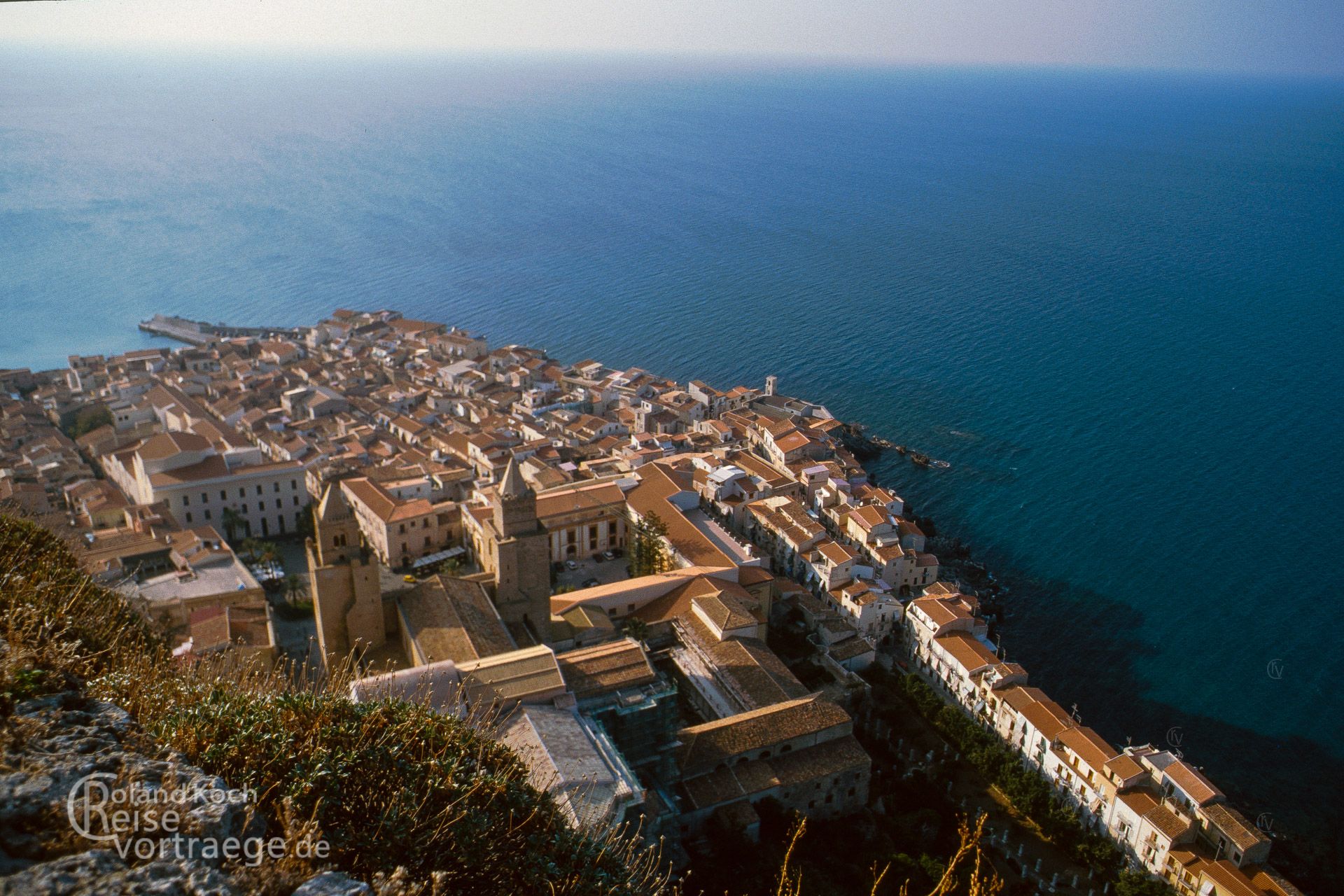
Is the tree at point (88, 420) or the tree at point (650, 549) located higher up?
the tree at point (650, 549)

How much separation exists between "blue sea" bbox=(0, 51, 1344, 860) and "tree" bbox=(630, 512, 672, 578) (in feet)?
33.0

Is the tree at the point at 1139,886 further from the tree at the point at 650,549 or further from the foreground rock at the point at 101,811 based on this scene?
the foreground rock at the point at 101,811

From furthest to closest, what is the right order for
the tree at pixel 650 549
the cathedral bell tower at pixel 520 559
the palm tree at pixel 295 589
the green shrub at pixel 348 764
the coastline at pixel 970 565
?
the coastline at pixel 970 565 → the tree at pixel 650 549 → the palm tree at pixel 295 589 → the cathedral bell tower at pixel 520 559 → the green shrub at pixel 348 764

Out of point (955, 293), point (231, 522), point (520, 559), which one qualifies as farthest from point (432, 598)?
point (955, 293)

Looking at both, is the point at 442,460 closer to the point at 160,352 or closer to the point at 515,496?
the point at 515,496

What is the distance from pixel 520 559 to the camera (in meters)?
17.5

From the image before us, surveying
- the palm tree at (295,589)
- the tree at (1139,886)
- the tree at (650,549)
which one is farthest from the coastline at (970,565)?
the palm tree at (295,589)

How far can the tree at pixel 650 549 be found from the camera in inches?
888

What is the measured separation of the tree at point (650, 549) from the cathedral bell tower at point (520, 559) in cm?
496

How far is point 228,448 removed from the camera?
2620 cm

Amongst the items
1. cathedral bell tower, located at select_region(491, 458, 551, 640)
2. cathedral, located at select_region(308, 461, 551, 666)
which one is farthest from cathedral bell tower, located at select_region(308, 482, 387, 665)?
Answer: cathedral bell tower, located at select_region(491, 458, 551, 640)

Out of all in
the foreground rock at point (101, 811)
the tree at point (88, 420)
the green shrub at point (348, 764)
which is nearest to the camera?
the foreground rock at point (101, 811)

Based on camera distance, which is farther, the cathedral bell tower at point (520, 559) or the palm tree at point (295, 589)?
the palm tree at point (295, 589)

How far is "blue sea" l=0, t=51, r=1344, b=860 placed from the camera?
1005 inches
